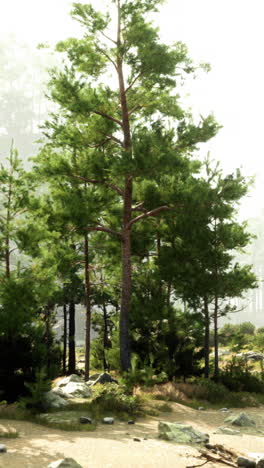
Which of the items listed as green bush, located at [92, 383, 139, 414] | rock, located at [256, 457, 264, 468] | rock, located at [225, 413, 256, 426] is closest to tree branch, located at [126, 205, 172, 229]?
green bush, located at [92, 383, 139, 414]

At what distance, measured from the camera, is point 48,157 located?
1609 centimetres

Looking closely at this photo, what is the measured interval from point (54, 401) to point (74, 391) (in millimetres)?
1980

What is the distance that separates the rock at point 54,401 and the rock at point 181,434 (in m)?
3.16

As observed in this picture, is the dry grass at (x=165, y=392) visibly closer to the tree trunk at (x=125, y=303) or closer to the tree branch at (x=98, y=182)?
the tree trunk at (x=125, y=303)

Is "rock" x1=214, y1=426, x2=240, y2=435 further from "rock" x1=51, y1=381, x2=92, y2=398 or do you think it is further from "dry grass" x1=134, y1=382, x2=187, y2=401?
"rock" x1=51, y1=381, x2=92, y2=398

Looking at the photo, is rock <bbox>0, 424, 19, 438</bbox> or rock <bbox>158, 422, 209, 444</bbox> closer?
rock <bbox>0, 424, 19, 438</bbox>

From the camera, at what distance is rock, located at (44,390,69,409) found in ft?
36.6

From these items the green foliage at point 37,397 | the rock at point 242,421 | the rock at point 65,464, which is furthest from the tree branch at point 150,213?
the rock at point 65,464

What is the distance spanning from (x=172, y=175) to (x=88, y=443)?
9920mm

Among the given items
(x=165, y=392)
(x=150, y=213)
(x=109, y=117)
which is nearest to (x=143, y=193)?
(x=150, y=213)

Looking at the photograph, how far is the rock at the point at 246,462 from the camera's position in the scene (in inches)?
282

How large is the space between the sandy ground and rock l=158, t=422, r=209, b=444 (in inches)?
8.1

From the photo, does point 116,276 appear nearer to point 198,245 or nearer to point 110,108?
point 198,245

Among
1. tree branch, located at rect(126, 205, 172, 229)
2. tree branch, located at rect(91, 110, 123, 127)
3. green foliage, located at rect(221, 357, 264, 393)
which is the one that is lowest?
green foliage, located at rect(221, 357, 264, 393)
